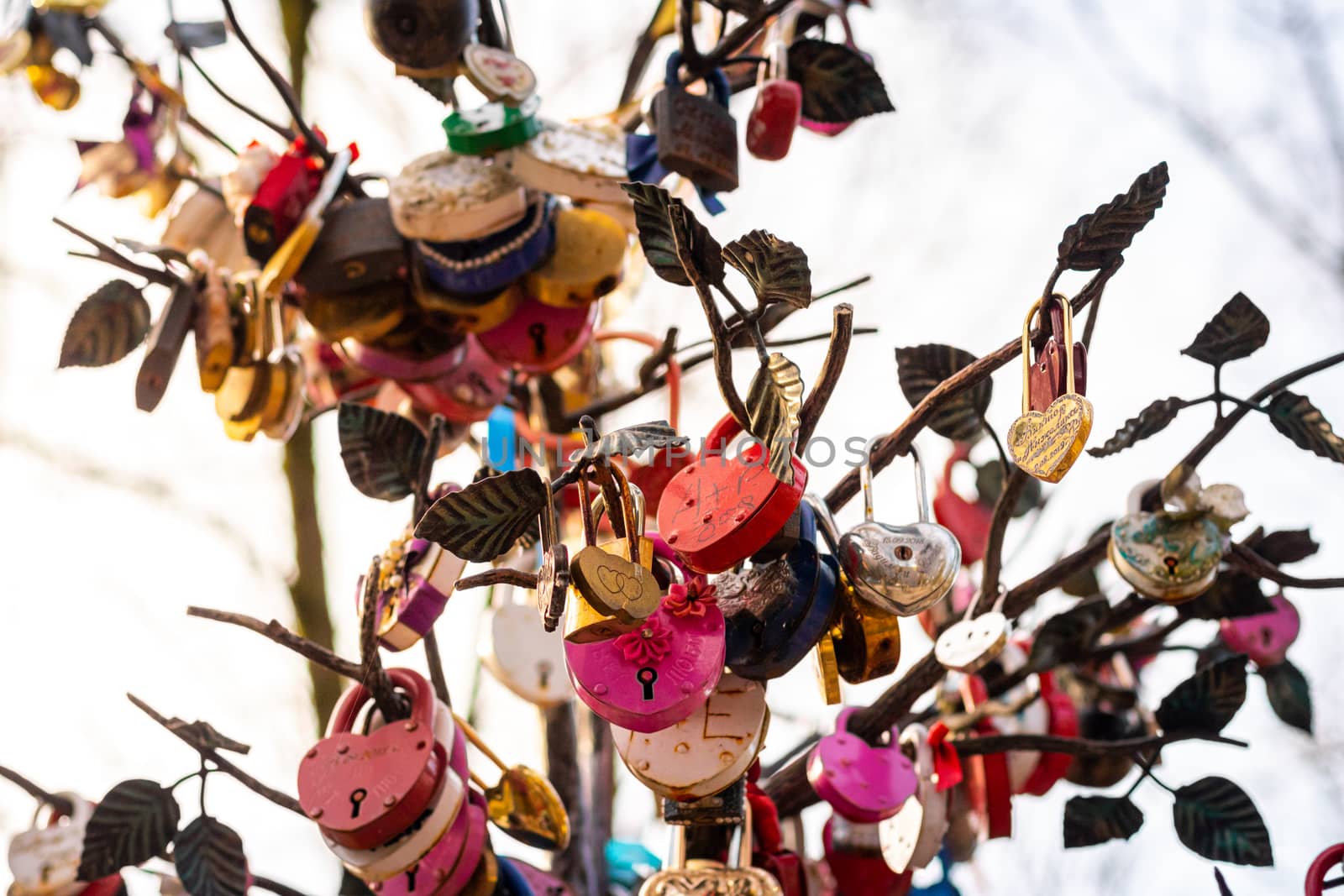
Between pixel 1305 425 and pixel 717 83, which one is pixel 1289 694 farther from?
pixel 717 83

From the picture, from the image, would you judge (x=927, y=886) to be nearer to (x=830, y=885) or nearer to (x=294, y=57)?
(x=830, y=885)

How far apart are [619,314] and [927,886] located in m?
1.25

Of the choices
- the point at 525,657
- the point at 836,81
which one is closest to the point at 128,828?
the point at 525,657

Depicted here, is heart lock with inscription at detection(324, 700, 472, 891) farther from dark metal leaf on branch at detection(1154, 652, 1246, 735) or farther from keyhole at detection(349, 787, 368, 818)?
dark metal leaf on branch at detection(1154, 652, 1246, 735)

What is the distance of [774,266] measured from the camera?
3.81ft

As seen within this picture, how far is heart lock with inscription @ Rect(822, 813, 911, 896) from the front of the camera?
197 cm

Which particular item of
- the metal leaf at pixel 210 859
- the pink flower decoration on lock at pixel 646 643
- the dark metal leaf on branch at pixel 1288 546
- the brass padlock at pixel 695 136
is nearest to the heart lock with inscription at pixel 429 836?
the metal leaf at pixel 210 859

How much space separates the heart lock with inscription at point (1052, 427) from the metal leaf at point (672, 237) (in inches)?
10.9

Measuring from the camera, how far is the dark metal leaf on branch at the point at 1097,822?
1885 mm

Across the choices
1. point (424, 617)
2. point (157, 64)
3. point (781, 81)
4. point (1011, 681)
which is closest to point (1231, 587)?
point (1011, 681)

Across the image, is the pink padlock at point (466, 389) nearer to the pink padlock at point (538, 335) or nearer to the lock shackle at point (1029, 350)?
the pink padlock at point (538, 335)

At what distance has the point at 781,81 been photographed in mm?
1914

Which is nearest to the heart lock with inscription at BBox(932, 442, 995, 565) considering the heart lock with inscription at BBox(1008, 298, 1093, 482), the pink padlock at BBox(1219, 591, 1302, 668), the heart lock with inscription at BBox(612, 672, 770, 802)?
the pink padlock at BBox(1219, 591, 1302, 668)

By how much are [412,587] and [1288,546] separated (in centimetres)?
122
